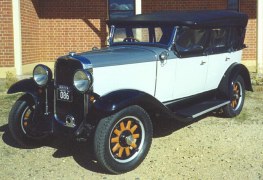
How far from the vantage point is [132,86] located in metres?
4.21

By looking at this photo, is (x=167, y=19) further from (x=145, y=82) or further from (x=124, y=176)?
(x=124, y=176)

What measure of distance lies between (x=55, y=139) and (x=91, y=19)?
7024 millimetres

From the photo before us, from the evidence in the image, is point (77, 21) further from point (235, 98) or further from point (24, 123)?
point (24, 123)

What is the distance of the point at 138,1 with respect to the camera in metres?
9.27

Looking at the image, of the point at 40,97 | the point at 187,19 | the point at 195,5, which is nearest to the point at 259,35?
the point at 195,5

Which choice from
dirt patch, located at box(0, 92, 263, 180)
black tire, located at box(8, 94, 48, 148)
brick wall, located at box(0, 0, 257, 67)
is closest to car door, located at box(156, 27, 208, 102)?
dirt patch, located at box(0, 92, 263, 180)

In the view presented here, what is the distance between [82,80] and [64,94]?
0.47 meters

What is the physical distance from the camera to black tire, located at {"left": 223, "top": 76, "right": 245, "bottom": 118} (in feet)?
18.9

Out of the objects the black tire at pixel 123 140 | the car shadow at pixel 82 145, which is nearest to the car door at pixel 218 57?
the car shadow at pixel 82 145

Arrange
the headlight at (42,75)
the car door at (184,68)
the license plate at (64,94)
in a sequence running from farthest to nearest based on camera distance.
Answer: the car door at (184,68), the headlight at (42,75), the license plate at (64,94)

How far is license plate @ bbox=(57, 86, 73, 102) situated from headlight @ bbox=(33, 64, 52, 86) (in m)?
0.25

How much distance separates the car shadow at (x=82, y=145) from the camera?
406cm

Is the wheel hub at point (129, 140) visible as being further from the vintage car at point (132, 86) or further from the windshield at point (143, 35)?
the windshield at point (143, 35)

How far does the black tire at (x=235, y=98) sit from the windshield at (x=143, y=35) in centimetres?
166
